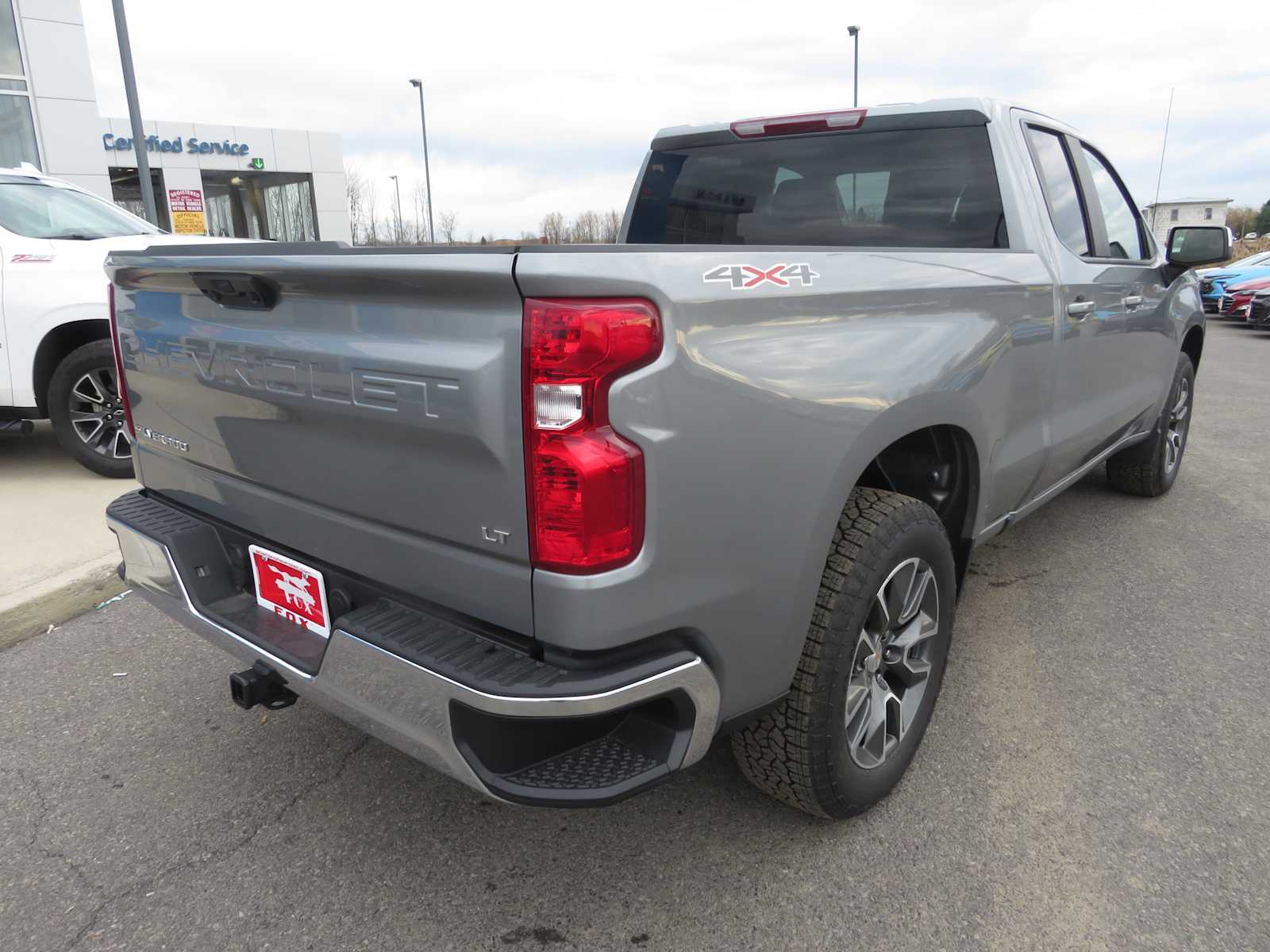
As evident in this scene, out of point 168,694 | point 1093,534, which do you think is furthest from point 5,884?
point 1093,534

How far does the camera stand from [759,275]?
1.71 meters

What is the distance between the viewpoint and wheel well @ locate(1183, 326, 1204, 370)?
498 cm

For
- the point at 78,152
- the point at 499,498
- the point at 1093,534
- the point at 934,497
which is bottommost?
the point at 1093,534

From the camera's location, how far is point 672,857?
2.16 metres

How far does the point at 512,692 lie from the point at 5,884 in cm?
154

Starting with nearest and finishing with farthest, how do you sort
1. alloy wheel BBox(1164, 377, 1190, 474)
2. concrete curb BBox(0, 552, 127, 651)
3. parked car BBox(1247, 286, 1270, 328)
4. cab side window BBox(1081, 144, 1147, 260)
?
concrete curb BBox(0, 552, 127, 651)
cab side window BBox(1081, 144, 1147, 260)
alloy wheel BBox(1164, 377, 1190, 474)
parked car BBox(1247, 286, 1270, 328)

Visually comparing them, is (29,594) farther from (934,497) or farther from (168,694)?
(934,497)

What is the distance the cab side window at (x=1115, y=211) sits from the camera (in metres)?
3.73

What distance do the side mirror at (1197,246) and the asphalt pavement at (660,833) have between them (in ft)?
6.31

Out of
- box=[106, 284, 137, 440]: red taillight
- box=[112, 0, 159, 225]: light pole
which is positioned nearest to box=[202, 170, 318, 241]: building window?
box=[112, 0, 159, 225]: light pole

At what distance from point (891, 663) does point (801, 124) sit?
1.99 metres

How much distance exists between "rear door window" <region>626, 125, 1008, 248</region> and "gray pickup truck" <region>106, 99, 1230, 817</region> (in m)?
0.20

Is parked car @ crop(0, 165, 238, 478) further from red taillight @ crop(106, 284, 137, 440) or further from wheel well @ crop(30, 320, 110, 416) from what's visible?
red taillight @ crop(106, 284, 137, 440)

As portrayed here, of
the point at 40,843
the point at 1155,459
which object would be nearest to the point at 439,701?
the point at 40,843
